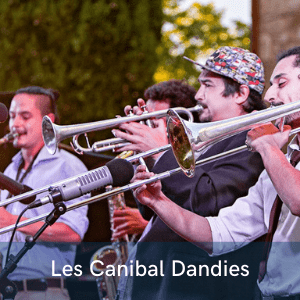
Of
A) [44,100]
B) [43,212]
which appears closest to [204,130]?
[43,212]

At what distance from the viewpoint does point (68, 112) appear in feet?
19.6

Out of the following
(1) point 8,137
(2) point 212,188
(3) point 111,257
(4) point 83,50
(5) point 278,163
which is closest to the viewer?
(5) point 278,163

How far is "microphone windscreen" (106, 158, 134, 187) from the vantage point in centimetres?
177

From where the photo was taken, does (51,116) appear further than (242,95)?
Yes

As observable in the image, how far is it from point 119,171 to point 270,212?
0.74m

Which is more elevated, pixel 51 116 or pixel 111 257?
pixel 51 116

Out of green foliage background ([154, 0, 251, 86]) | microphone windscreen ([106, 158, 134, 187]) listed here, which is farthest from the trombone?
green foliage background ([154, 0, 251, 86])

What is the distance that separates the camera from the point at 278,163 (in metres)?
1.82

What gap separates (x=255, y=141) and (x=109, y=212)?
6.67 feet

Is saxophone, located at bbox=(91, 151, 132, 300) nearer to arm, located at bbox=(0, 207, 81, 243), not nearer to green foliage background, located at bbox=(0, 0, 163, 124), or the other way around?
arm, located at bbox=(0, 207, 81, 243)

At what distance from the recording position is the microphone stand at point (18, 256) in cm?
172

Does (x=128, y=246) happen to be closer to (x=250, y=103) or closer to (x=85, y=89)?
(x=250, y=103)

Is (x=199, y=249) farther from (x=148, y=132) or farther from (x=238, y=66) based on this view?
(x=238, y=66)

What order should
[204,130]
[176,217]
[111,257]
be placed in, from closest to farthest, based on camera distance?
1. [204,130]
2. [176,217]
3. [111,257]
